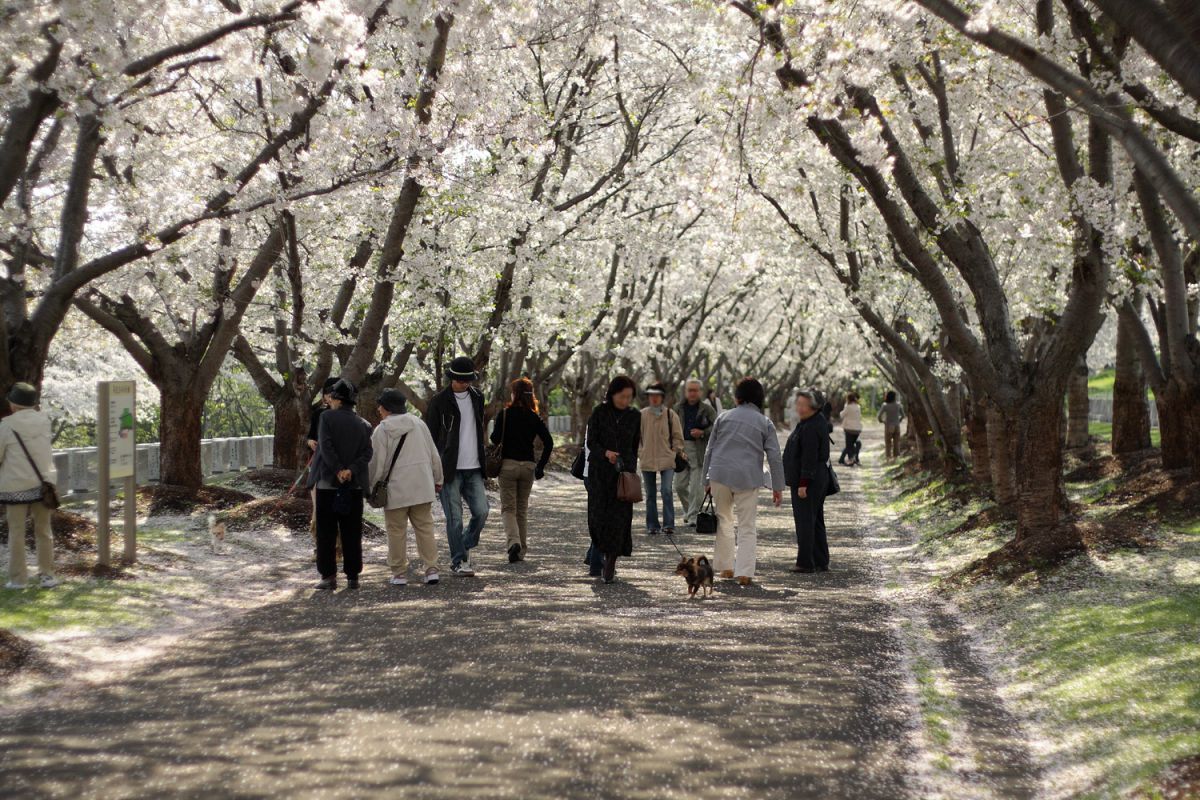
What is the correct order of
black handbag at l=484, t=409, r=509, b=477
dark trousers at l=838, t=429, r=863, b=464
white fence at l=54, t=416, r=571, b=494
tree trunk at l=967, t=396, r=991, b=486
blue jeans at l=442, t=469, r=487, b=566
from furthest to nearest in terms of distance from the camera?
dark trousers at l=838, t=429, r=863, b=464 → white fence at l=54, t=416, r=571, b=494 → tree trunk at l=967, t=396, r=991, b=486 → black handbag at l=484, t=409, r=509, b=477 → blue jeans at l=442, t=469, r=487, b=566

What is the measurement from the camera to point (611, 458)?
41.0ft

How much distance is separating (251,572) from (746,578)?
196 inches

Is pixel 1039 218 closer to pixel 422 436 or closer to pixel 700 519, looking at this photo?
pixel 700 519

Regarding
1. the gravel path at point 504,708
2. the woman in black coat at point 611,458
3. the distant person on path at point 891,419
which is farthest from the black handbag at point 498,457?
the distant person on path at point 891,419

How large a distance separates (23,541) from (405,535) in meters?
3.20

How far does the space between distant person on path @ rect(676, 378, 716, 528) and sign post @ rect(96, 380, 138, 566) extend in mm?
7729

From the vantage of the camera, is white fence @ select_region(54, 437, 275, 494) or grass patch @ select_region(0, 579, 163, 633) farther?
white fence @ select_region(54, 437, 275, 494)

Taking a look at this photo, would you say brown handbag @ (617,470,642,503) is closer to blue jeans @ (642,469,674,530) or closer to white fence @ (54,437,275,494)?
blue jeans @ (642,469,674,530)

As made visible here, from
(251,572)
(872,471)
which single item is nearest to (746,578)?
(251,572)

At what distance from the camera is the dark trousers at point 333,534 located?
464 inches

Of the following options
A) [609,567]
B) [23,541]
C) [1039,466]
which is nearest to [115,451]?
[23,541]

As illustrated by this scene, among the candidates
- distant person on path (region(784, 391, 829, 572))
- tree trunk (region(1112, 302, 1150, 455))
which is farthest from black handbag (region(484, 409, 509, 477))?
tree trunk (region(1112, 302, 1150, 455))

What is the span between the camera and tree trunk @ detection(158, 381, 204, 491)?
65.8 ft

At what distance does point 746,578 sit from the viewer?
40.1 ft
